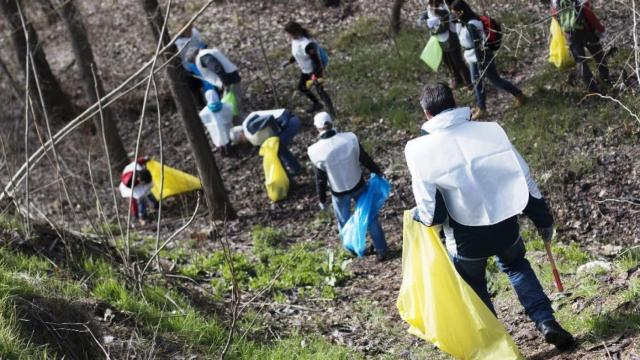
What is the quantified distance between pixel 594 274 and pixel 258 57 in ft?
35.8

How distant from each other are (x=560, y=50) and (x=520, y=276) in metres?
6.08

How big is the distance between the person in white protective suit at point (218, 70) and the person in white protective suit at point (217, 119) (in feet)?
0.90

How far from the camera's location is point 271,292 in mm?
7230

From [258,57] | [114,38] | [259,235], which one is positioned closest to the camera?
[259,235]

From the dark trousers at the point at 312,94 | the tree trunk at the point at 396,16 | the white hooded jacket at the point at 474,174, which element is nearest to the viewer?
the white hooded jacket at the point at 474,174

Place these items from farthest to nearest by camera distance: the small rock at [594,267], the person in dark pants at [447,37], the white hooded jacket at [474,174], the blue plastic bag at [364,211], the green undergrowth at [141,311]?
the person in dark pants at [447,37]
the blue plastic bag at [364,211]
the small rock at [594,267]
the green undergrowth at [141,311]
the white hooded jacket at [474,174]

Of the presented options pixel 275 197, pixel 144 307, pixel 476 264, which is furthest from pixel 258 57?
pixel 476 264

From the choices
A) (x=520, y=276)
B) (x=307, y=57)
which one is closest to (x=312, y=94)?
(x=307, y=57)

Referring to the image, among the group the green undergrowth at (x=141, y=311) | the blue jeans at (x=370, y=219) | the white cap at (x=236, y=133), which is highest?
the green undergrowth at (x=141, y=311)

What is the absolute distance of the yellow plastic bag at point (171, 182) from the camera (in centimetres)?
1074

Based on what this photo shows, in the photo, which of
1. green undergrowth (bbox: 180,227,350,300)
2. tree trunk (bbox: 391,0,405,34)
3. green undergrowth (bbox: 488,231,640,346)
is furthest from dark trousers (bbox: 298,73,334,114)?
green undergrowth (bbox: 488,231,640,346)

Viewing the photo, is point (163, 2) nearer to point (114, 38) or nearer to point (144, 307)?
point (114, 38)

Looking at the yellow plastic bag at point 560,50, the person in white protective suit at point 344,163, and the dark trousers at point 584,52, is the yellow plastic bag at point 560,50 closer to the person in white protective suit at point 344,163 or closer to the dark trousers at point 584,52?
the dark trousers at point 584,52

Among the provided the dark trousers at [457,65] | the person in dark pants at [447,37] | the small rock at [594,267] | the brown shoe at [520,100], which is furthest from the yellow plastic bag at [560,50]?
the small rock at [594,267]
